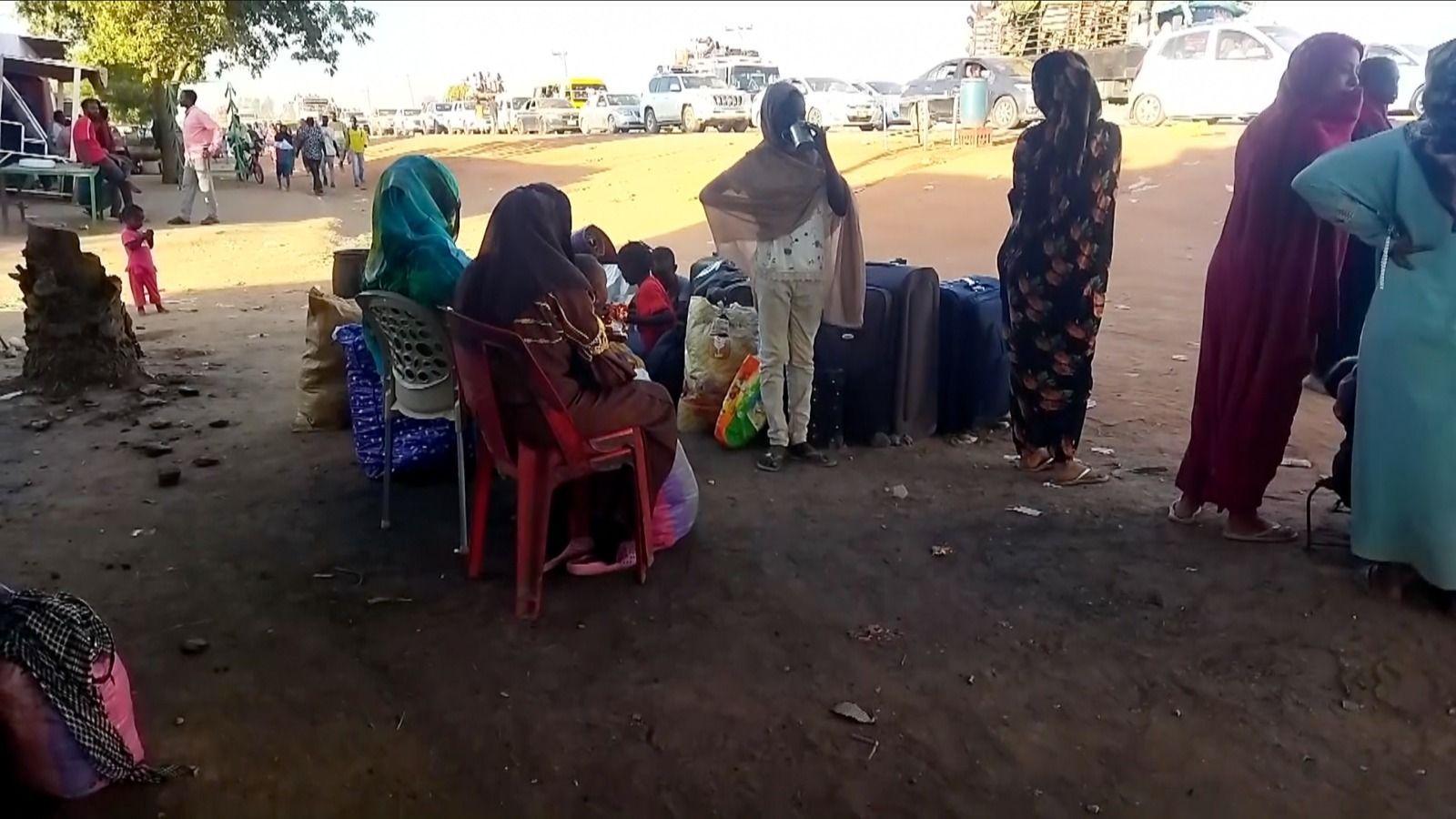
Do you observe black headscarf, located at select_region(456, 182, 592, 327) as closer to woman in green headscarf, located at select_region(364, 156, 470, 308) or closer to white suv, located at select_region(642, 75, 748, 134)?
woman in green headscarf, located at select_region(364, 156, 470, 308)

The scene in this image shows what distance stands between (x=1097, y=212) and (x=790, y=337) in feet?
4.53

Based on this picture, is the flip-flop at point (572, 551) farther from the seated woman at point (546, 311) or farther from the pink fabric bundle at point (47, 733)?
the pink fabric bundle at point (47, 733)

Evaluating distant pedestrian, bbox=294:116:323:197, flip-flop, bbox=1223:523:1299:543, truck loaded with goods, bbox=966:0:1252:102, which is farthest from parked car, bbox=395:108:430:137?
flip-flop, bbox=1223:523:1299:543

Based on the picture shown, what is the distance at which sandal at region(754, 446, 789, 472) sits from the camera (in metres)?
4.96

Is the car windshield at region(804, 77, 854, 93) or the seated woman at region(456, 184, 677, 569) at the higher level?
the car windshield at region(804, 77, 854, 93)

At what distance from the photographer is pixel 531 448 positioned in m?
3.51

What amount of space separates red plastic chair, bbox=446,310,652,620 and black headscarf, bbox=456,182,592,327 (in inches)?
3.5

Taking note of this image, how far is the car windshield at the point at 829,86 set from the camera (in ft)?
83.0

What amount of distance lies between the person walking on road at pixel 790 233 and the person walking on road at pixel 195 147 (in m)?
11.0

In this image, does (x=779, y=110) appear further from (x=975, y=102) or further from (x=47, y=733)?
(x=975, y=102)

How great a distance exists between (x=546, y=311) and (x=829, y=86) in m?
23.3

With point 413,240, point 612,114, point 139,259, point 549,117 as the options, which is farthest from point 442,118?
point 413,240

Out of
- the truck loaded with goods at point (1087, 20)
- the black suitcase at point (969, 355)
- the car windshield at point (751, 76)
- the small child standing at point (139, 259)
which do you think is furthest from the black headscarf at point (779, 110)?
the car windshield at point (751, 76)

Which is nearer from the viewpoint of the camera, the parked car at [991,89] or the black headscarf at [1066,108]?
the black headscarf at [1066,108]
